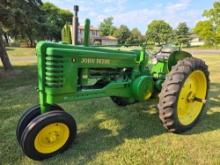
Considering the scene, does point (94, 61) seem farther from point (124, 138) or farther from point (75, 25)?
point (124, 138)

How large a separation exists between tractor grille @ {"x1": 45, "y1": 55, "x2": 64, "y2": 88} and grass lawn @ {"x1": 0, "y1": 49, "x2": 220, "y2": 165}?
95 centimetres

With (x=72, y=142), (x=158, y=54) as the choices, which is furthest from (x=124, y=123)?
(x=158, y=54)

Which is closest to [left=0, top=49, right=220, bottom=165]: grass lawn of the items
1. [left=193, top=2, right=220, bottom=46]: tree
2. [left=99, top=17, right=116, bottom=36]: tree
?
[left=193, top=2, right=220, bottom=46]: tree

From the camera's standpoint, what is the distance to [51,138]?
302cm

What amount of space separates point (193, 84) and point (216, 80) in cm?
435

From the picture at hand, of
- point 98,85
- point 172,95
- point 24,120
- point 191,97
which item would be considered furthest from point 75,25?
point 191,97

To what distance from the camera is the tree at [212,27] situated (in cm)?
1577

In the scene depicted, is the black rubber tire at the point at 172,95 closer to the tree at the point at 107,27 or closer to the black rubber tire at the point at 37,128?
the black rubber tire at the point at 37,128

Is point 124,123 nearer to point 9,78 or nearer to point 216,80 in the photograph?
point 216,80

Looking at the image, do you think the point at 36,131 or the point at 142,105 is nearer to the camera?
the point at 36,131

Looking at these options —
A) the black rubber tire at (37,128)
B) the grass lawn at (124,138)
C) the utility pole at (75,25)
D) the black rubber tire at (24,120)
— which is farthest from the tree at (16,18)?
the black rubber tire at (37,128)

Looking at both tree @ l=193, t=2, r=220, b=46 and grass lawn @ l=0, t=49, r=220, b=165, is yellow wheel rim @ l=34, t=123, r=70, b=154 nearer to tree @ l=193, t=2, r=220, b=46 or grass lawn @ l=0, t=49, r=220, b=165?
grass lawn @ l=0, t=49, r=220, b=165

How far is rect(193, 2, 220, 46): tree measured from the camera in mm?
15773

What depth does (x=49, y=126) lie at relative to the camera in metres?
2.94
